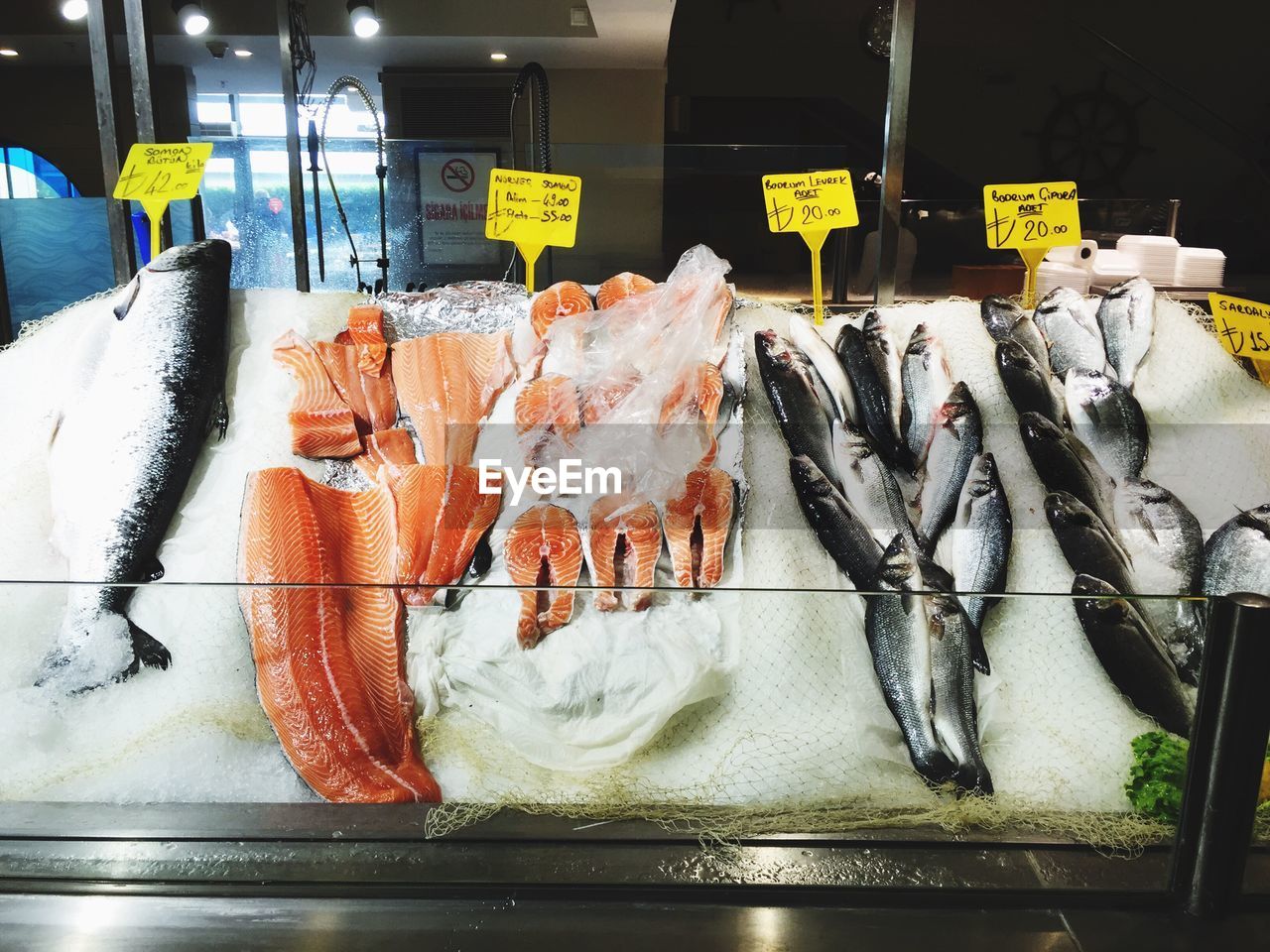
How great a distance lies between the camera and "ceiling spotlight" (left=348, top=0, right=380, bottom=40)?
6798mm

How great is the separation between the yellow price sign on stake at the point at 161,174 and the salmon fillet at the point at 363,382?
62 centimetres

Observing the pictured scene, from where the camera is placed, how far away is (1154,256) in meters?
3.08

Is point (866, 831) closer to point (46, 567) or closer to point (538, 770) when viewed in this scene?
point (538, 770)

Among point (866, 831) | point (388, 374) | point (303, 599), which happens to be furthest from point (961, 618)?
point (388, 374)

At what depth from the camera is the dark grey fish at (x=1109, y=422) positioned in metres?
1.93

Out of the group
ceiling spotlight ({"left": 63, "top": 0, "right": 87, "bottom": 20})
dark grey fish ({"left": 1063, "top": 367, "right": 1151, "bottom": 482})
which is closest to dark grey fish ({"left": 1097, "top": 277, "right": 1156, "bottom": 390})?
dark grey fish ({"left": 1063, "top": 367, "right": 1151, "bottom": 482})

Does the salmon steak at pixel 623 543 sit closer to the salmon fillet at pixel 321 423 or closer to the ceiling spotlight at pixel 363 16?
the salmon fillet at pixel 321 423

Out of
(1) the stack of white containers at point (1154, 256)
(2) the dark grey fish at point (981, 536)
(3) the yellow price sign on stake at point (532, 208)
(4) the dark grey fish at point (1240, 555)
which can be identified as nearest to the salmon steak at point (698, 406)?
(2) the dark grey fish at point (981, 536)

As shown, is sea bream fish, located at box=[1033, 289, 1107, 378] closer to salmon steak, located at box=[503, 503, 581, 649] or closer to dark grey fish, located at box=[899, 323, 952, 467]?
dark grey fish, located at box=[899, 323, 952, 467]

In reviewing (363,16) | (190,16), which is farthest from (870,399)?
(363,16)

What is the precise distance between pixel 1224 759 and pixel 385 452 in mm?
1626

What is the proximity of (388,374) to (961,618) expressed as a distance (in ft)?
4.87

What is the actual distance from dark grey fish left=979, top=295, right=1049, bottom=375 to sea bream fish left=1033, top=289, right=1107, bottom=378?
1.5 inches

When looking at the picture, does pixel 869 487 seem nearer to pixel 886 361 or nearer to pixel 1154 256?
pixel 886 361
